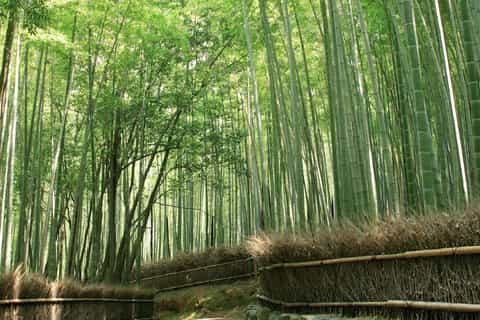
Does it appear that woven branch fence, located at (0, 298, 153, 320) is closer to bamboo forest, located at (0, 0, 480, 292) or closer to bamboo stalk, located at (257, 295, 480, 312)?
bamboo forest, located at (0, 0, 480, 292)

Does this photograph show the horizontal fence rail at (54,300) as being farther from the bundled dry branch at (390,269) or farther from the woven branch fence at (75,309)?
the bundled dry branch at (390,269)

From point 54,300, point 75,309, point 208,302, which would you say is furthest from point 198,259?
point 54,300

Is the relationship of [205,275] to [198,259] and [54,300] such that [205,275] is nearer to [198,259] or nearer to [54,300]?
[198,259]

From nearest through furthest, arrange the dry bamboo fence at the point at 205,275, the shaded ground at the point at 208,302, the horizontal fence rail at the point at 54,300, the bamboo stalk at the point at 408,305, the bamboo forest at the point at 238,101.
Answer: the bamboo stalk at the point at 408,305, the bamboo forest at the point at 238,101, the horizontal fence rail at the point at 54,300, the shaded ground at the point at 208,302, the dry bamboo fence at the point at 205,275

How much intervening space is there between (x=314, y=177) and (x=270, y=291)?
1.72 meters

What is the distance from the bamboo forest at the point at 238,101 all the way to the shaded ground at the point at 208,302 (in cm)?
132

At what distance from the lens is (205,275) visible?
32.8ft

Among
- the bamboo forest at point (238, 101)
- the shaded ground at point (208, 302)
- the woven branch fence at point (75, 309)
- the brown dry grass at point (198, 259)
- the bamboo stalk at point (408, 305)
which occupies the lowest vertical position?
the shaded ground at point (208, 302)

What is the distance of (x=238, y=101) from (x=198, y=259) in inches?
127

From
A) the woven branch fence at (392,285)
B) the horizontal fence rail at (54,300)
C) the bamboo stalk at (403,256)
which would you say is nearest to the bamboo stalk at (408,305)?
the woven branch fence at (392,285)

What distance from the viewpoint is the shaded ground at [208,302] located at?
28.2 feet

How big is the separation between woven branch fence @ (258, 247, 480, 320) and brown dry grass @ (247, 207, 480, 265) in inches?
2.2

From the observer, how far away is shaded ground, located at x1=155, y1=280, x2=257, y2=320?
8.61 meters

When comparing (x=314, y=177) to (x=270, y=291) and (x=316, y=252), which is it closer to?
(x=270, y=291)
